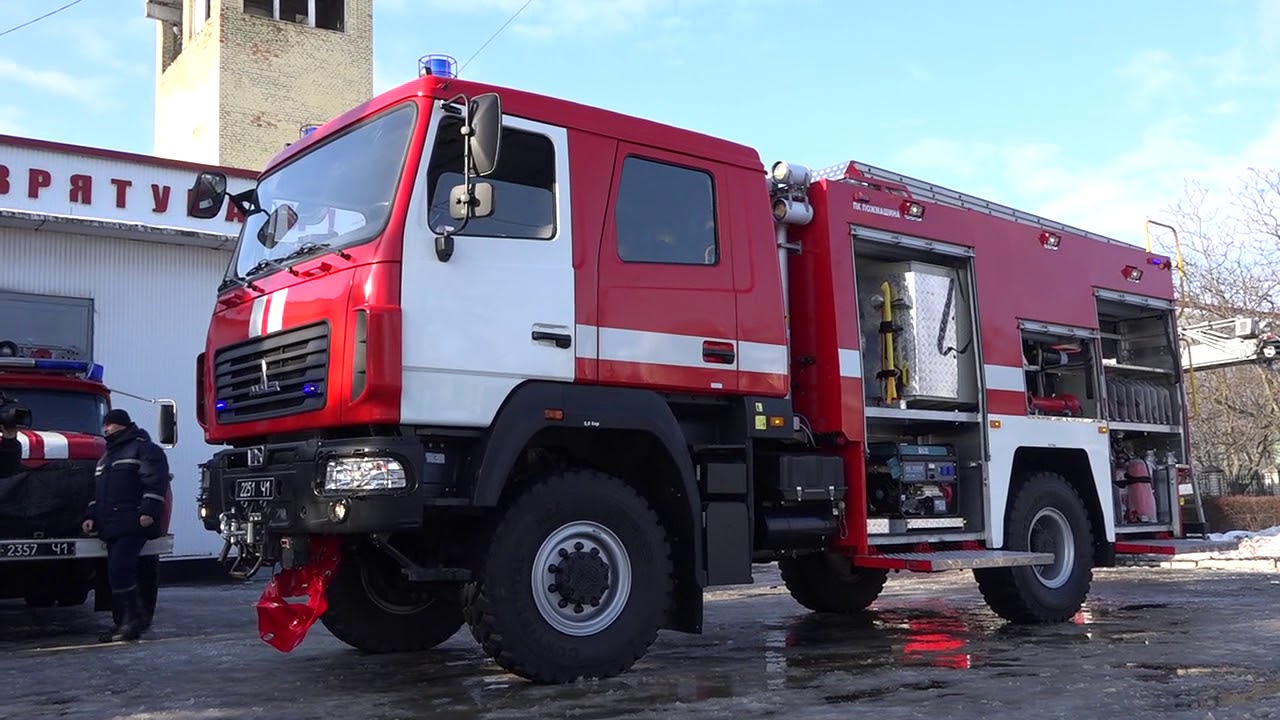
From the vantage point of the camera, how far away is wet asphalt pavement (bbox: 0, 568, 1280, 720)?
5.66 m

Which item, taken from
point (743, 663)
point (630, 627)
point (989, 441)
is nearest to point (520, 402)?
point (630, 627)

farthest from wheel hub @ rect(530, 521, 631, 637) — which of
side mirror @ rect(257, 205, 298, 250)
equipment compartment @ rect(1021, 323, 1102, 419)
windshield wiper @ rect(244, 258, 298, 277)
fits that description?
equipment compartment @ rect(1021, 323, 1102, 419)

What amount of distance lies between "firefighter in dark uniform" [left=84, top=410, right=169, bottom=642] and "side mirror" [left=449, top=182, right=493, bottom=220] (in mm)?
4196

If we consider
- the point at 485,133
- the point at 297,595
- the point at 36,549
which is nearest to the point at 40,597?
the point at 36,549

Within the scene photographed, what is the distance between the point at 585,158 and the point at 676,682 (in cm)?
284

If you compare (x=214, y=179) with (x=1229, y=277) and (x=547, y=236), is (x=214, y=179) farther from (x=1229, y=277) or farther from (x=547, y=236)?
(x=1229, y=277)

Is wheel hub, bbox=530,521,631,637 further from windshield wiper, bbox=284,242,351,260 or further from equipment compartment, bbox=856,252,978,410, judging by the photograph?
equipment compartment, bbox=856,252,978,410

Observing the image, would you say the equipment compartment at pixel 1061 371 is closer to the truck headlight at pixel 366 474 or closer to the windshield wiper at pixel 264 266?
the truck headlight at pixel 366 474

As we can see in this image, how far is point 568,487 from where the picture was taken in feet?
20.5

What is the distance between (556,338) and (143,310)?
39.5ft

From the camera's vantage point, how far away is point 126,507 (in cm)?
867

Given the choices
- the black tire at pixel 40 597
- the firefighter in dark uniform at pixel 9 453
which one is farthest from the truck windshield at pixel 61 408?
the black tire at pixel 40 597

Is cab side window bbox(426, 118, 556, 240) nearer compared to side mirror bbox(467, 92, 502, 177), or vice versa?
side mirror bbox(467, 92, 502, 177)

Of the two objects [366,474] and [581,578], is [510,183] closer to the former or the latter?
[366,474]
